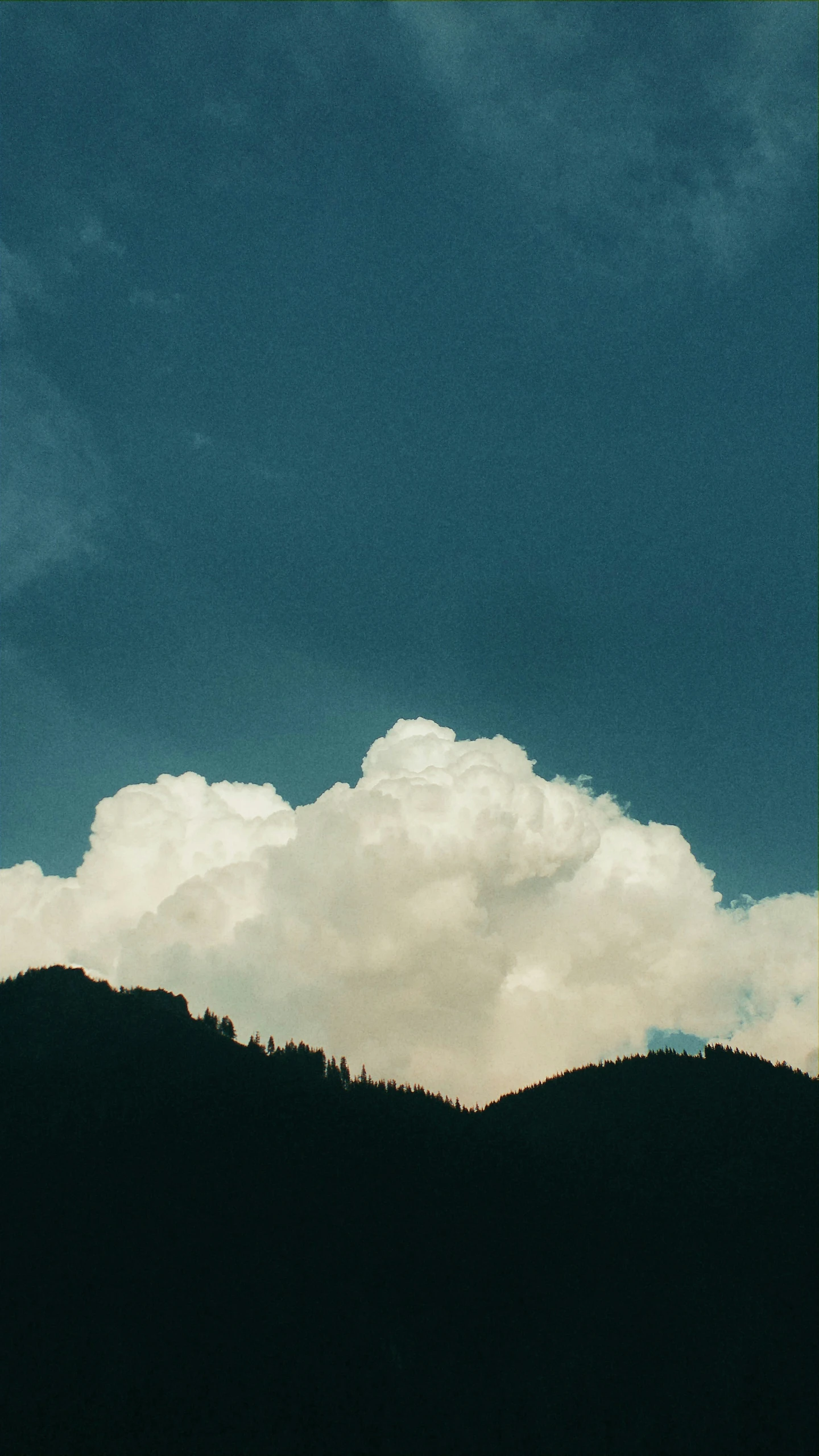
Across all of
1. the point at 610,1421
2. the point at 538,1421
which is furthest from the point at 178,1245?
the point at 610,1421

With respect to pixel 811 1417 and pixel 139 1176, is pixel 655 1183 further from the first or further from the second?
pixel 139 1176

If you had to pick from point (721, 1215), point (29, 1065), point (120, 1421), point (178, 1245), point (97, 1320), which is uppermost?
point (29, 1065)

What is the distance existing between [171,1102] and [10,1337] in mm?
54573

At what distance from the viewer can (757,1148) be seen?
515 feet

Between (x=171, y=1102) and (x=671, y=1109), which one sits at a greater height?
(x=671, y=1109)

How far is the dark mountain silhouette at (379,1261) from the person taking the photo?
3875 inches

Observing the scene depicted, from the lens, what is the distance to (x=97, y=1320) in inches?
4382

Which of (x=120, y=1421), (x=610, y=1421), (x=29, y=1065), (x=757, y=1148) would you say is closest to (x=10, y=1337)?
(x=120, y=1421)

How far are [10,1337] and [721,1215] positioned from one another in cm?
11839

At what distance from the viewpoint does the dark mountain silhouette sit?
9844 cm

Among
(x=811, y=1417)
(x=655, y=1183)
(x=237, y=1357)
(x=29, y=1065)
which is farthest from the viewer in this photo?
(x=29, y=1065)

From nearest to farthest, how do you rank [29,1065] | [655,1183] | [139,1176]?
[139,1176]
[655,1183]
[29,1065]

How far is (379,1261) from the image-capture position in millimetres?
130625

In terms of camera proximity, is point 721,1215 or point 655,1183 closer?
point 721,1215
